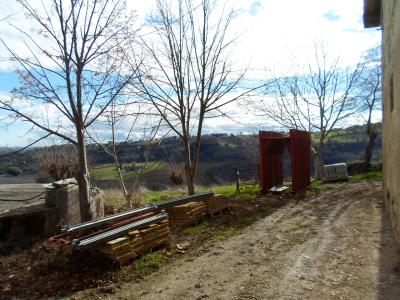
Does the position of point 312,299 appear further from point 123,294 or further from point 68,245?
point 68,245

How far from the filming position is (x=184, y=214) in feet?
27.8

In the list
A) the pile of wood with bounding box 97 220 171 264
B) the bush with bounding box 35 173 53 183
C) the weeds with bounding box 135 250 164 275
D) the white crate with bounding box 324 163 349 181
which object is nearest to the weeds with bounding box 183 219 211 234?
the pile of wood with bounding box 97 220 171 264

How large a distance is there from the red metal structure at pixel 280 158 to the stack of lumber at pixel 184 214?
559 cm

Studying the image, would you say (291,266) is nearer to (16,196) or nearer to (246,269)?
(246,269)

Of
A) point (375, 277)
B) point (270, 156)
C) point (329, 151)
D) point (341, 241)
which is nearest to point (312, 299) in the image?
point (375, 277)

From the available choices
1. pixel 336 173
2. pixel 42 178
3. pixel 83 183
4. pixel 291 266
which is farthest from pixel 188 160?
pixel 42 178

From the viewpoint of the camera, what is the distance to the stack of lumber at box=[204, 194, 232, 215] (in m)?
9.41

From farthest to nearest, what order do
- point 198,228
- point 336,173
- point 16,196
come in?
point 336,173 < point 16,196 < point 198,228

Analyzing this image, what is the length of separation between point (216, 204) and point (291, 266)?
3.96 metres

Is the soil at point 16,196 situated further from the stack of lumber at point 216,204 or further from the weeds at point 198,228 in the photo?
the stack of lumber at point 216,204

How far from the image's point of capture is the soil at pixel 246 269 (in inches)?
196

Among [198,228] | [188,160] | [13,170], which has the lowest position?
[198,228]

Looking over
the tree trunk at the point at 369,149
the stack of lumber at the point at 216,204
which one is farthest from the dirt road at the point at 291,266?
the tree trunk at the point at 369,149

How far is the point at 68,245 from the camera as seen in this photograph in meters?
6.16
